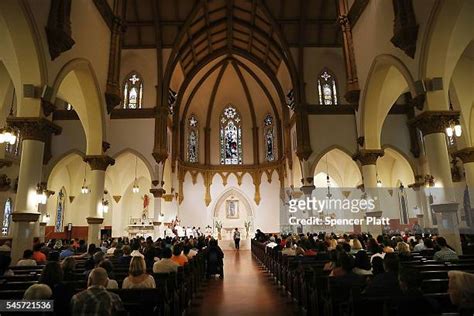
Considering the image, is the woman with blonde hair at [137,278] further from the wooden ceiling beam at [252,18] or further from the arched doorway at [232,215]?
the arched doorway at [232,215]

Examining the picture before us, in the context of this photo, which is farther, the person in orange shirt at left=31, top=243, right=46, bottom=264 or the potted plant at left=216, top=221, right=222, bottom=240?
the potted plant at left=216, top=221, right=222, bottom=240

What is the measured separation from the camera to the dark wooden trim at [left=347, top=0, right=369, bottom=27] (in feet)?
49.1

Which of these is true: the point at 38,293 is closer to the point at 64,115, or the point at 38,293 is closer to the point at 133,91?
the point at 64,115

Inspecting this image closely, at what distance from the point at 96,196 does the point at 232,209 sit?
20.0 metres

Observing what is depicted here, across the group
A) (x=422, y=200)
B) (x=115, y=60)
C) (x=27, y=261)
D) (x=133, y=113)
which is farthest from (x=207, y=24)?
(x=27, y=261)

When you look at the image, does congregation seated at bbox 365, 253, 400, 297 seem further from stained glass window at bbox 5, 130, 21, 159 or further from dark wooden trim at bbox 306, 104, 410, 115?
stained glass window at bbox 5, 130, 21, 159

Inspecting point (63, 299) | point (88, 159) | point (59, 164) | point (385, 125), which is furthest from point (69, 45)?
point (385, 125)

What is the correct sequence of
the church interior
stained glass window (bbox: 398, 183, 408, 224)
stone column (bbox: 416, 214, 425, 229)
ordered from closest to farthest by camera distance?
1. the church interior
2. stone column (bbox: 416, 214, 425, 229)
3. stained glass window (bbox: 398, 183, 408, 224)

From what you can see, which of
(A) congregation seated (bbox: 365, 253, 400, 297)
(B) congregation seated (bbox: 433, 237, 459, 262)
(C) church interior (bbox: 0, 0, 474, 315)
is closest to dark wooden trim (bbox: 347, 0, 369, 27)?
(C) church interior (bbox: 0, 0, 474, 315)

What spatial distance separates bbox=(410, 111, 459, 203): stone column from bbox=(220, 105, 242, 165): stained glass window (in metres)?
24.9

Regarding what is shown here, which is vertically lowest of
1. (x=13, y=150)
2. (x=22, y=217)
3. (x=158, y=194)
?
(x=22, y=217)

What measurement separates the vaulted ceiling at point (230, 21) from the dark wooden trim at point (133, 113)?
14.5 ft

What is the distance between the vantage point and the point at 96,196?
48.3 feet

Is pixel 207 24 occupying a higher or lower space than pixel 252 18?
lower
